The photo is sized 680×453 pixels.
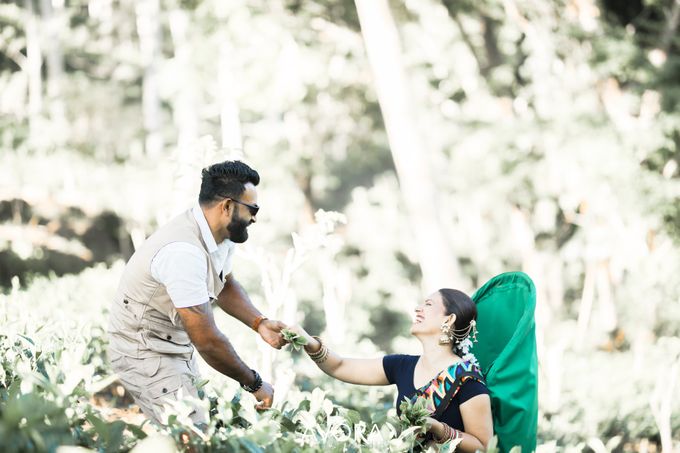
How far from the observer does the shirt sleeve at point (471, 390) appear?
11.5 feet

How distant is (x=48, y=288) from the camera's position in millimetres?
8922

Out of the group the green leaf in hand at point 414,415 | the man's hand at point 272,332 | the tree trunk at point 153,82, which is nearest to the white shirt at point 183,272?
the man's hand at point 272,332

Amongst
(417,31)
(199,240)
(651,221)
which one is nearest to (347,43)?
(417,31)

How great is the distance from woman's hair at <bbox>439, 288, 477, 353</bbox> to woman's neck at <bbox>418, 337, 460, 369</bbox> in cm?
4

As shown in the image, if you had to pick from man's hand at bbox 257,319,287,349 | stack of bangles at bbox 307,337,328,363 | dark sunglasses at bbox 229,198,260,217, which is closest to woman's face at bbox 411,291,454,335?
stack of bangles at bbox 307,337,328,363

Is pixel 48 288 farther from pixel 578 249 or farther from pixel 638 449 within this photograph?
pixel 578 249

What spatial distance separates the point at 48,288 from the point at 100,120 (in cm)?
1518

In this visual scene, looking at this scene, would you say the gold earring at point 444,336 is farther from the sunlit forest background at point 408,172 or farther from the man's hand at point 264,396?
the sunlit forest background at point 408,172

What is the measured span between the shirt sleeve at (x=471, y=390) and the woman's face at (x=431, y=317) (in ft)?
0.96

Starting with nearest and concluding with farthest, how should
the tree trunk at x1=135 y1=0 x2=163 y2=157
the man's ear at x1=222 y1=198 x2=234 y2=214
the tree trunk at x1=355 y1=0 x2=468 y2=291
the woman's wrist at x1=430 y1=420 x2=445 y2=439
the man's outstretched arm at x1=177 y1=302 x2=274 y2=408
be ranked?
the woman's wrist at x1=430 y1=420 x2=445 y2=439 < the man's outstretched arm at x1=177 y1=302 x2=274 y2=408 < the man's ear at x1=222 y1=198 x2=234 y2=214 < the tree trunk at x1=355 y1=0 x2=468 y2=291 < the tree trunk at x1=135 y1=0 x2=163 y2=157

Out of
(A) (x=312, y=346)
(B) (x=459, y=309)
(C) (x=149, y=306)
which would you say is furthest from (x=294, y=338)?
(B) (x=459, y=309)

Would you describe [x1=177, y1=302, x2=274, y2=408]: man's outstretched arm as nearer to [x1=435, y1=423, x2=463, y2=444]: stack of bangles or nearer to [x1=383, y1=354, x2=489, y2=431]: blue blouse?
[x1=383, y1=354, x2=489, y2=431]: blue blouse

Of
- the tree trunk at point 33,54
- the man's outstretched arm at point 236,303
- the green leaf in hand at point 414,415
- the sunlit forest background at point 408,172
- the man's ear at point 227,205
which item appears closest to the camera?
the green leaf in hand at point 414,415

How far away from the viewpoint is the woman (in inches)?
137
